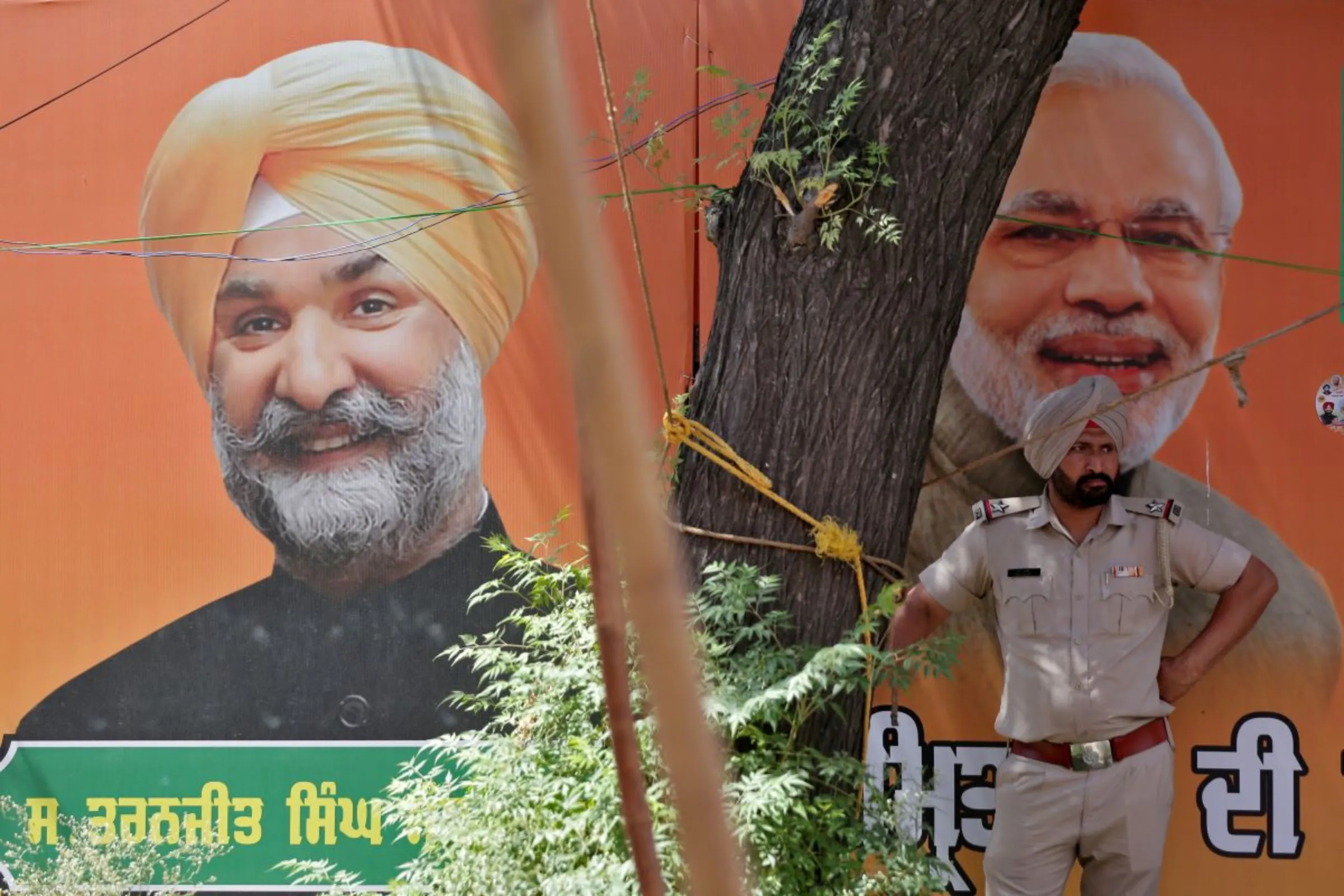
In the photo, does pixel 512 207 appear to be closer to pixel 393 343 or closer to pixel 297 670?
pixel 393 343

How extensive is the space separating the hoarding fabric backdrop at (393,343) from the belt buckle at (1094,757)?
1.16ft

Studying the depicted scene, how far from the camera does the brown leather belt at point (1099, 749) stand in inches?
119

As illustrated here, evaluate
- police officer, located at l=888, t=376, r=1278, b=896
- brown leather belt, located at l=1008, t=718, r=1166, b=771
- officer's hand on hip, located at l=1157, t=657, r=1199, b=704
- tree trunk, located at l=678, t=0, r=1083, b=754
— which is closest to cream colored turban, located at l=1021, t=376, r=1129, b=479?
police officer, located at l=888, t=376, r=1278, b=896

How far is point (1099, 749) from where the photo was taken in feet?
9.91

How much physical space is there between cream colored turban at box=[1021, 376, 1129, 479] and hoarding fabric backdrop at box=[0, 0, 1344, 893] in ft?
0.60

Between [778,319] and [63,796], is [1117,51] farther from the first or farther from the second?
[63,796]

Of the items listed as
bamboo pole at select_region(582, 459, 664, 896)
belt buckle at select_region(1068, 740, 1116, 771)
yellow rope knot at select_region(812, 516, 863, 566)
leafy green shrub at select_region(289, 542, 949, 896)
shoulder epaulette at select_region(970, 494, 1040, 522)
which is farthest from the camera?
shoulder epaulette at select_region(970, 494, 1040, 522)

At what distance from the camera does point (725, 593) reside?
219 cm

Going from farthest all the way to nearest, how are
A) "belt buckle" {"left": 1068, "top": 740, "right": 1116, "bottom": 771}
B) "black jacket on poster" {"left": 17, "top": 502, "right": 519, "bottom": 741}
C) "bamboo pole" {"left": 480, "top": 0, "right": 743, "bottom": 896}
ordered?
"black jacket on poster" {"left": 17, "top": 502, "right": 519, "bottom": 741}, "belt buckle" {"left": 1068, "top": 740, "right": 1116, "bottom": 771}, "bamboo pole" {"left": 480, "top": 0, "right": 743, "bottom": 896}

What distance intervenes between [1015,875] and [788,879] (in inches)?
51.3

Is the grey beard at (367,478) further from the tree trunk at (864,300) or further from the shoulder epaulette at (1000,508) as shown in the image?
the shoulder epaulette at (1000,508)

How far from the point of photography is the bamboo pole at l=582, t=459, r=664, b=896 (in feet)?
2.10

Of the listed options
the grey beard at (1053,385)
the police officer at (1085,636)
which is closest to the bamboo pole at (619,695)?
the police officer at (1085,636)

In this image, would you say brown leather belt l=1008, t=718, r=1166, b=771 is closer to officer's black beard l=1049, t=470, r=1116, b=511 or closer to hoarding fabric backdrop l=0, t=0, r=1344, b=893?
hoarding fabric backdrop l=0, t=0, r=1344, b=893
